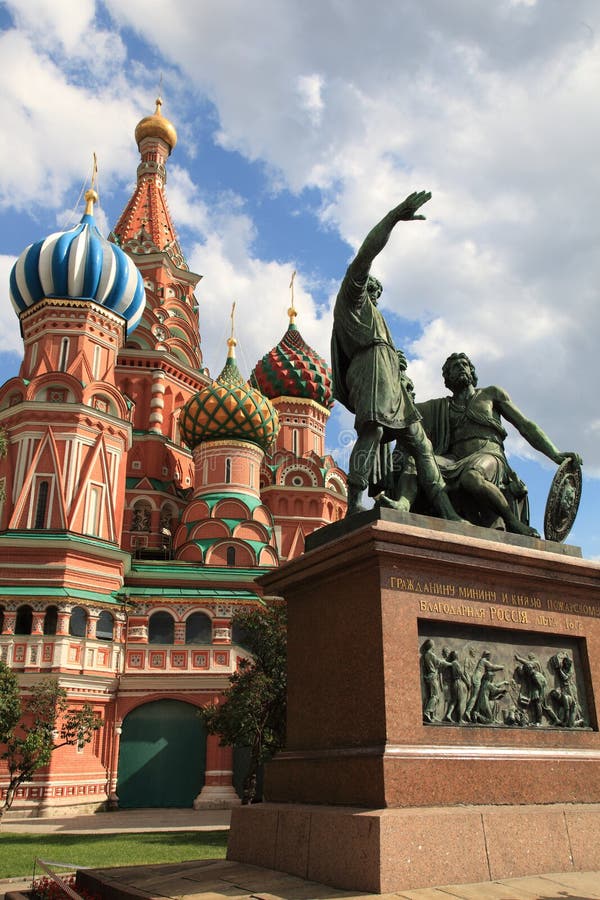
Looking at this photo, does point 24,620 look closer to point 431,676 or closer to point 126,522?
point 126,522

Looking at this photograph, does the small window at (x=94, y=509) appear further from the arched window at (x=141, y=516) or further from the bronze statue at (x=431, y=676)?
the bronze statue at (x=431, y=676)

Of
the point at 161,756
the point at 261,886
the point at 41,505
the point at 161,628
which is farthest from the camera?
the point at 41,505

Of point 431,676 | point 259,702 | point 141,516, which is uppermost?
point 141,516

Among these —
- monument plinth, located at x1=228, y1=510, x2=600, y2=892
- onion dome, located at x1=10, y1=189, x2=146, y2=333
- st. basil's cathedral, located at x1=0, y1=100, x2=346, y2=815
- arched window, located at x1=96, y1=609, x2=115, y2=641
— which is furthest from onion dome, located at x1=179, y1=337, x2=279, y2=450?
monument plinth, located at x1=228, y1=510, x2=600, y2=892

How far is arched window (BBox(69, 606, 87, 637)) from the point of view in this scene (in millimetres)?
20969

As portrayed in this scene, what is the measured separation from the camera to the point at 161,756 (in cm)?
2109

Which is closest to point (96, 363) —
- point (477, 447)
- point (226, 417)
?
point (226, 417)

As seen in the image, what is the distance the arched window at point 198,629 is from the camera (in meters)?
22.4

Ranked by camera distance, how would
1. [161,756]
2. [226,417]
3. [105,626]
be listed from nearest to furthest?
[161,756] < [105,626] < [226,417]

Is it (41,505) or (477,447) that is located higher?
(41,505)

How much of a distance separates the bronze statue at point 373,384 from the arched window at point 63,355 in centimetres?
2047

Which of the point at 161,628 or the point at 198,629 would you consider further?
the point at 198,629

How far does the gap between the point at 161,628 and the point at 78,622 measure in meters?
→ 2.42

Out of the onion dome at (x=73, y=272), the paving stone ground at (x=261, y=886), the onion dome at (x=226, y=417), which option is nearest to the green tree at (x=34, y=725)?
the paving stone ground at (x=261, y=886)
